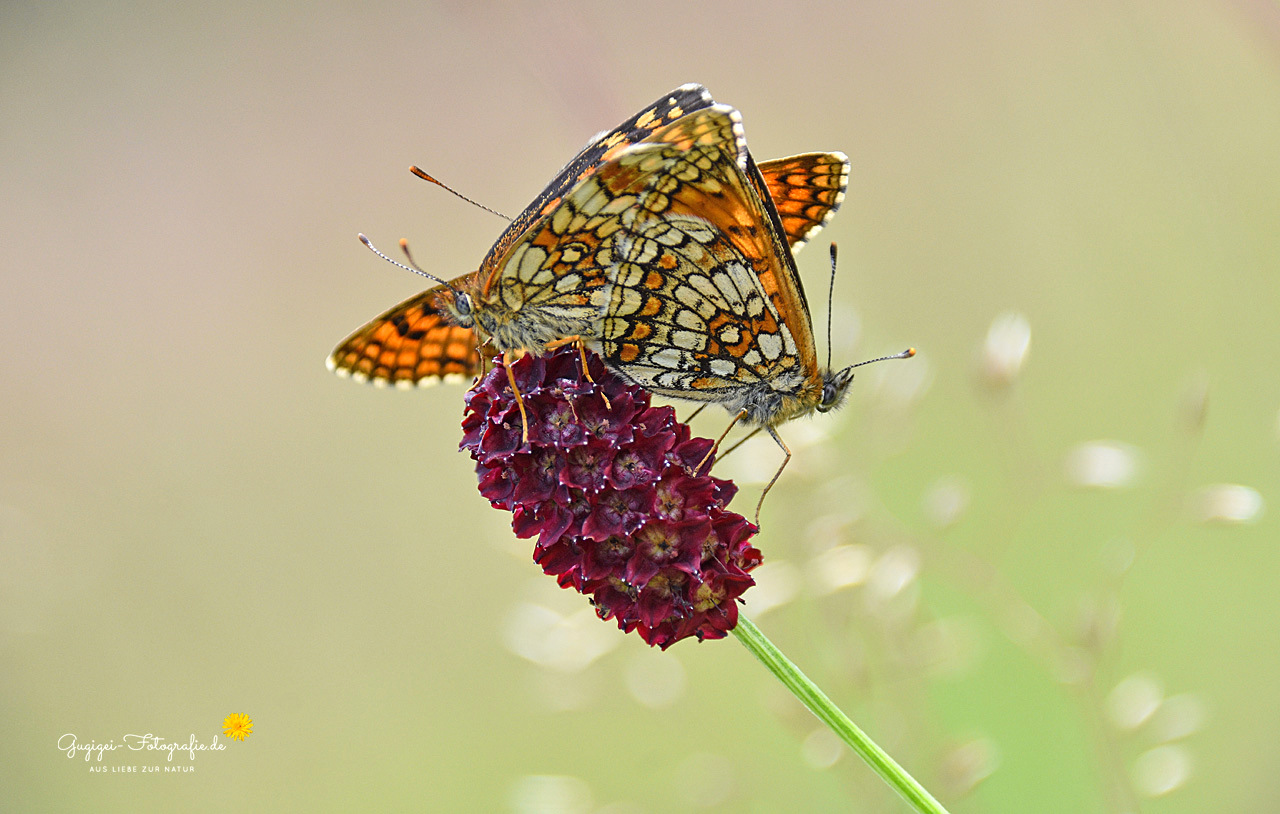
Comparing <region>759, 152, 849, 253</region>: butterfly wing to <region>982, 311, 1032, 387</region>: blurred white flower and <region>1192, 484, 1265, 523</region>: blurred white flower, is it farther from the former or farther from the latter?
<region>1192, 484, 1265, 523</region>: blurred white flower

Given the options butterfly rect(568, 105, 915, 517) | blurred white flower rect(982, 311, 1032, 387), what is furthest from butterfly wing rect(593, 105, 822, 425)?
blurred white flower rect(982, 311, 1032, 387)

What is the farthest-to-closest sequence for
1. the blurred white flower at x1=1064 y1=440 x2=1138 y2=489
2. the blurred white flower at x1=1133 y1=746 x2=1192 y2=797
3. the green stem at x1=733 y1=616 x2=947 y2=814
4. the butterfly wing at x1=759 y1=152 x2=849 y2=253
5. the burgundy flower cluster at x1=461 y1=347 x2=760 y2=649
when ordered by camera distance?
the butterfly wing at x1=759 y1=152 x2=849 y2=253
the blurred white flower at x1=1064 y1=440 x2=1138 y2=489
the blurred white flower at x1=1133 y1=746 x2=1192 y2=797
the burgundy flower cluster at x1=461 y1=347 x2=760 y2=649
the green stem at x1=733 y1=616 x2=947 y2=814

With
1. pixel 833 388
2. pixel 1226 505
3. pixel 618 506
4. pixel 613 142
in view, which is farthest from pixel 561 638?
pixel 1226 505

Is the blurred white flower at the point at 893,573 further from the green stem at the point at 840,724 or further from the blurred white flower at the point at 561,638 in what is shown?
the blurred white flower at the point at 561,638

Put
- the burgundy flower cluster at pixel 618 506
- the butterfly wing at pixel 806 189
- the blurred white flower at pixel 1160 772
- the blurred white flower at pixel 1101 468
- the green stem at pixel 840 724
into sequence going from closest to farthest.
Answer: the green stem at pixel 840 724 < the burgundy flower cluster at pixel 618 506 < the blurred white flower at pixel 1160 772 < the blurred white flower at pixel 1101 468 < the butterfly wing at pixel 806 189

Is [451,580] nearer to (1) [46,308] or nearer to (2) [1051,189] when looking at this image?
(1) [46,308]

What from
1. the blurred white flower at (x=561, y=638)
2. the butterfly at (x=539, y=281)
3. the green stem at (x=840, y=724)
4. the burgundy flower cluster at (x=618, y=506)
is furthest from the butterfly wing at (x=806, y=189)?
the blurred white flower at (x=561, y=638)

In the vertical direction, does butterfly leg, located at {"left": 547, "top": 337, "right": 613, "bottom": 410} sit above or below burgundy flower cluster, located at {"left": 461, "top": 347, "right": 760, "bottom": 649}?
above
